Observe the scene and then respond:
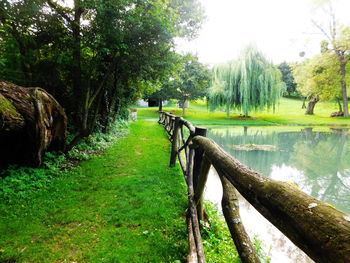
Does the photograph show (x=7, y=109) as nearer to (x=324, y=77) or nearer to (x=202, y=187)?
(x=202, y=187)

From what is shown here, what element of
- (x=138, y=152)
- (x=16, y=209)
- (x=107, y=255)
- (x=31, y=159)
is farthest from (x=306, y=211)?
(x=138, y=152)

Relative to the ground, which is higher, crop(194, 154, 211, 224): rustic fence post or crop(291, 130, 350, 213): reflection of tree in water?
crop(194, 154, 211, 224): rustic fence post

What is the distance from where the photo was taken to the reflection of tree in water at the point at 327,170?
15.8ft

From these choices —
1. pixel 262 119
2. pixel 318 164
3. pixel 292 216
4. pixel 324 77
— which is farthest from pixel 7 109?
pixel 324 77

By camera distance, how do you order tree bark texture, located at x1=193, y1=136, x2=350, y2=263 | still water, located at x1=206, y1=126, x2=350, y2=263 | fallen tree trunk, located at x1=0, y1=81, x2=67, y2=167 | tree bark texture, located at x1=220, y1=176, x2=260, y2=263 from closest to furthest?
1. tree bark texture, located at x1=193, y1=136, x2=350, y2=263
2. tree bark texture, located at x1=220, y1=176, x2=260, y2=263
3. still water, located at x1=206, y1=126, x2=350, y2=263
4. fallen tree trunk, located at x1=0, y1=81, x2=67, y2=167

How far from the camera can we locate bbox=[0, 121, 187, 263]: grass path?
237 centimetres

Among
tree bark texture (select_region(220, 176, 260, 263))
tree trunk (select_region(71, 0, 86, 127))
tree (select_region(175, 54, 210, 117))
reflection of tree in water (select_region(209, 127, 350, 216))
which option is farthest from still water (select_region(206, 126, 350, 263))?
tree (select_region(175, 54, 210, 117))

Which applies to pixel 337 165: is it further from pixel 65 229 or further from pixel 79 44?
pixel 79 44

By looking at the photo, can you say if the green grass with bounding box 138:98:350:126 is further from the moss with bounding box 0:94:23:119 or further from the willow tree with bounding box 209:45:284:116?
the moss with bounding box 0:94:23:119

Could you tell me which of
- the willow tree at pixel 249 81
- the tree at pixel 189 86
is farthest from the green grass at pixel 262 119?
the tree at pixel 189 86

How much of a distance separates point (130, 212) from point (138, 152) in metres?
3.86

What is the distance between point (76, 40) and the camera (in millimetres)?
5086

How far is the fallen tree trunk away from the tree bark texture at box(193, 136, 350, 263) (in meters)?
3.94

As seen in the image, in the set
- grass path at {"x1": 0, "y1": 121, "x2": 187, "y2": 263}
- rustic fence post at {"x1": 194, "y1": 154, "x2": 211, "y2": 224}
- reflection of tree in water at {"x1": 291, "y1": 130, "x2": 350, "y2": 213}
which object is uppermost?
rustic fence post at {"x1": 194, "y1": 154, "x2": 211, "y2": 224}
